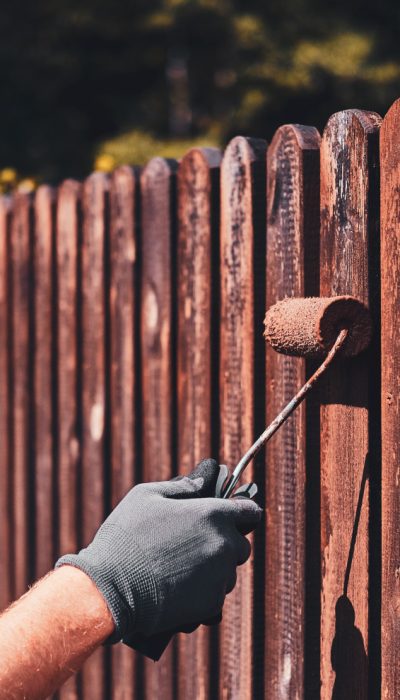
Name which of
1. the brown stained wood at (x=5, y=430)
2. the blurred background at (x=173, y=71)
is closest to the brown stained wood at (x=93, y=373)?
the brown stained wood at (x=5, y=430)

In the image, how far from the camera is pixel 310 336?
165 centimetres

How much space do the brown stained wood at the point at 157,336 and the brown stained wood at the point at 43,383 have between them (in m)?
0.62

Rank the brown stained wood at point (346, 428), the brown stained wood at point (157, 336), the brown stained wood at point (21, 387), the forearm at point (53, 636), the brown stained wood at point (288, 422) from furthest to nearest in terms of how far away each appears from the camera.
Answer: the brown stained wood at point (21, 387) → the brown stained wood at point (157, 336) → the brown stained wood at point (288, 422) → the brown stained wood at point (346, 428) → the forearm at point (53, 636)

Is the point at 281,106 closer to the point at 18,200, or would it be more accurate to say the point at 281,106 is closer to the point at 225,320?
the point at 18,200

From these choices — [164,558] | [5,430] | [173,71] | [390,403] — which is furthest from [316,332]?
[173,71]

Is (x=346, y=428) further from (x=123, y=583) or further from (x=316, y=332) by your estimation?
(x=123, y=583)

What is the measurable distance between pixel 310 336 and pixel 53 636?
71cm

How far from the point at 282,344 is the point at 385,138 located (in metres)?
0.44

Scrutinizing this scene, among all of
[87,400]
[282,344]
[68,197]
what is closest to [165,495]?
[282,344]

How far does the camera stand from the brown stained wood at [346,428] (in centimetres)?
174

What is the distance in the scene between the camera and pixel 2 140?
16719mm

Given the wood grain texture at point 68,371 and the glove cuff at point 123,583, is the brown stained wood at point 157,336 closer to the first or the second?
the wood grain texture at point 68,371

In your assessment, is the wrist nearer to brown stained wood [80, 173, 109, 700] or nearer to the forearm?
the forearm

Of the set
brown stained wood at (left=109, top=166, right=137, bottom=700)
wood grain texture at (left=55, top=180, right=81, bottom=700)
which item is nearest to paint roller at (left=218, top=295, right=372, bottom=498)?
brown stained wood at (left=109, top=166, right=137, bottom=700)
